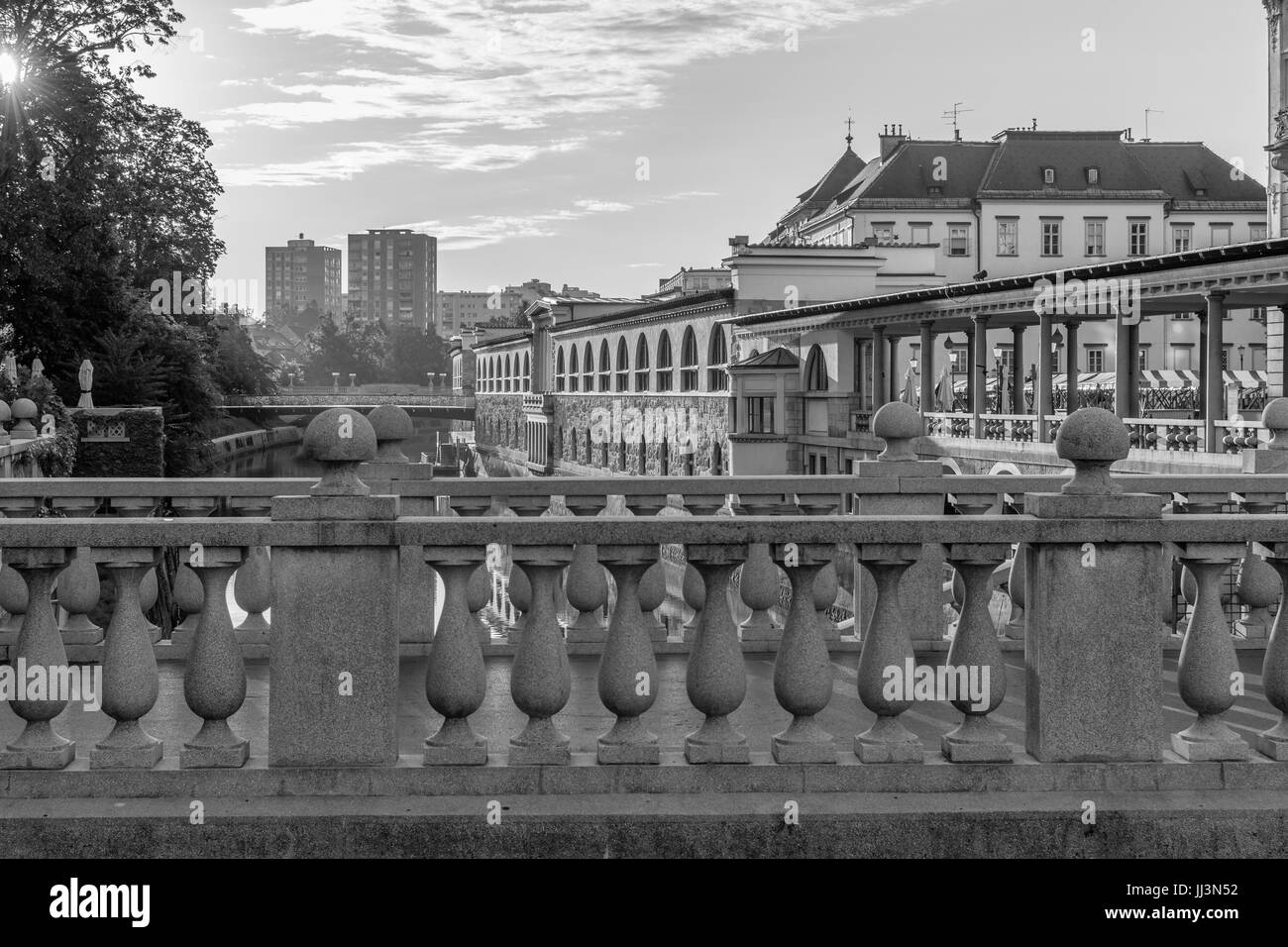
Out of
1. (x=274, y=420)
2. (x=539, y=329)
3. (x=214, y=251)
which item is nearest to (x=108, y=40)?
(x=214, y=251)

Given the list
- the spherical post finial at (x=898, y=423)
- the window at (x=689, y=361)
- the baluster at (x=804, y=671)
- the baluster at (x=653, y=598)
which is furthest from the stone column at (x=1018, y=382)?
the baluster at (x=804, y=671)

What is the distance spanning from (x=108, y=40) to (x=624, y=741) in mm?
35886

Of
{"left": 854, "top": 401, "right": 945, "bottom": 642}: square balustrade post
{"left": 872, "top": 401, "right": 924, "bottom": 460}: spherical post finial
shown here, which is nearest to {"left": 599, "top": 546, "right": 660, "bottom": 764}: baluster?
{"left": 872, "top": 401, "right": 924, "bottom": 460}: spherical post finial

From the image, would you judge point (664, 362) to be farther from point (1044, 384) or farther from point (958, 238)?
point (1044, 384)

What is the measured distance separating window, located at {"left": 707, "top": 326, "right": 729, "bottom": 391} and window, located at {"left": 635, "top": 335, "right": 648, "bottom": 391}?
8.35 m

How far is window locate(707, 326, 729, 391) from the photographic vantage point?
1869 inches

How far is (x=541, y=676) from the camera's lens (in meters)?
4.29

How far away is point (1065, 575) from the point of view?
4.27m

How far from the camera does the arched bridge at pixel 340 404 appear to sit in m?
94.2

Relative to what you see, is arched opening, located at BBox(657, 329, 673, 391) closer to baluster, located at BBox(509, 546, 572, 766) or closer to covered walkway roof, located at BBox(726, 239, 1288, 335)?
covered walkway roof, located at BBox(726, 239, 1288, 335)

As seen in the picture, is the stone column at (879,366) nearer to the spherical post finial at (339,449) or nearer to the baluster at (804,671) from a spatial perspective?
the baluster at (804,671)

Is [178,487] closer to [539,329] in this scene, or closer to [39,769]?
[39,769]

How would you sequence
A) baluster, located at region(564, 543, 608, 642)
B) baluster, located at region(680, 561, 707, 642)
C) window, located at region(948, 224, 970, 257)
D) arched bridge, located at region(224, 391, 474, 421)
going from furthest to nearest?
arched bridge, located at region(224, 391, 474, 421) < window, located at region(948, 224, 970, 257) < baluster, located at region(680, 561, 707, 642) < baluster, located at region(564, 543, 608, 642)

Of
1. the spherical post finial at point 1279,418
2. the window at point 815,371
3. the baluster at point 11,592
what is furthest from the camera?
the window at point 815,371
